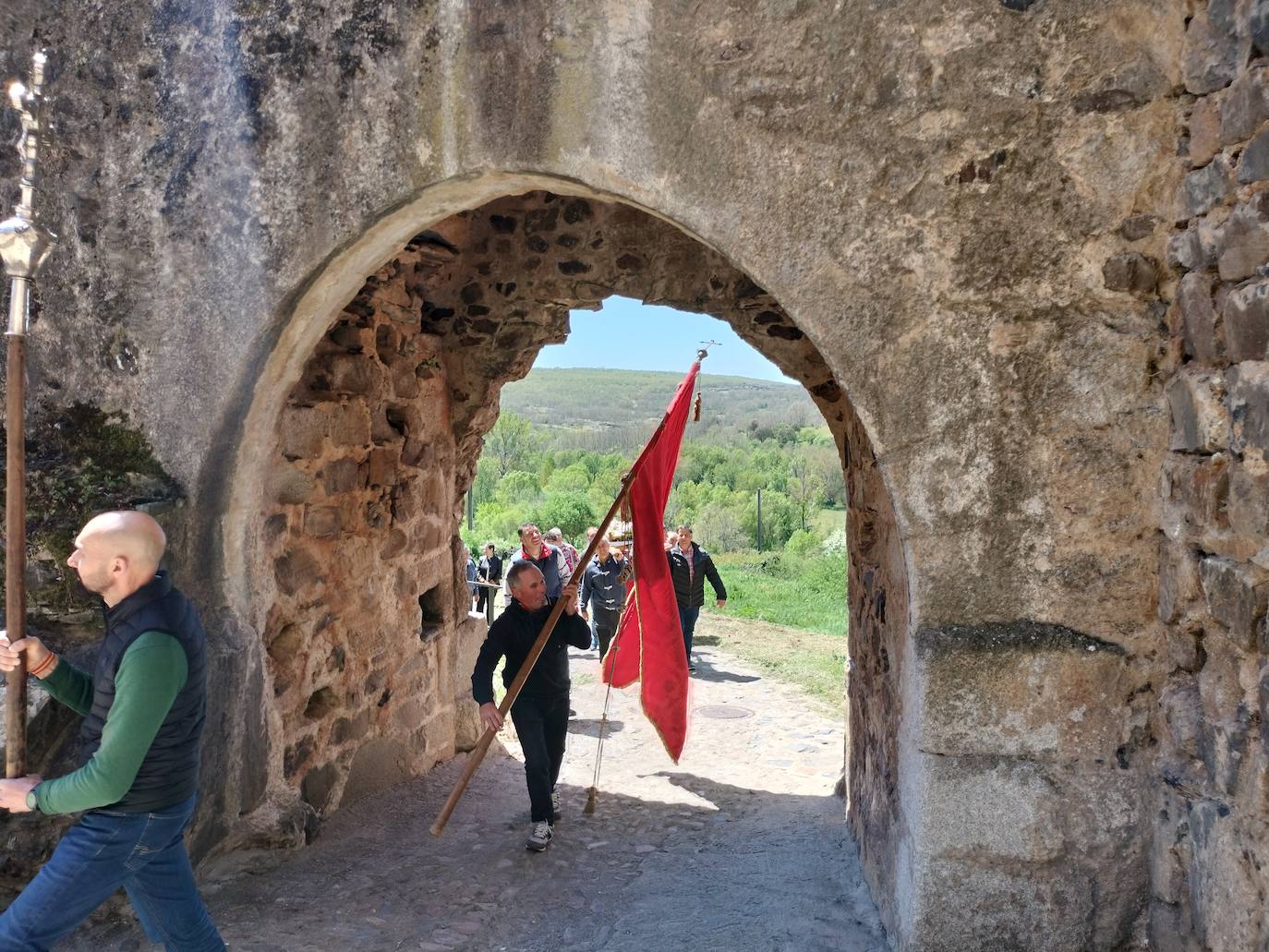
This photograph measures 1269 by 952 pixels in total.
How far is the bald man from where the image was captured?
2.27 metres

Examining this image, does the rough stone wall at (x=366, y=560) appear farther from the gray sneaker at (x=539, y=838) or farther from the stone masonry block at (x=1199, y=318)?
the stone masonry block at (x=1199, y=318)

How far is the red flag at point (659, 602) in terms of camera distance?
4496mm

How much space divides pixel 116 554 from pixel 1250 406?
8.69 feet

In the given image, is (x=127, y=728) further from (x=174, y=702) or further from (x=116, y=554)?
(x=116, y=554)

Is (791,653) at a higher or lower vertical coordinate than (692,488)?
lower

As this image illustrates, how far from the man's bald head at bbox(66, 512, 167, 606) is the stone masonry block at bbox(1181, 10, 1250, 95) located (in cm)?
283

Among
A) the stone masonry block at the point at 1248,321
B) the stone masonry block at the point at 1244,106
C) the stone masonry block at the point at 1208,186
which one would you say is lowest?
the stone masonry block at the point at 1248,321

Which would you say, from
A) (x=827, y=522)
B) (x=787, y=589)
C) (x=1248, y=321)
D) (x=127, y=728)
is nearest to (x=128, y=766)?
(x=127, y=728)

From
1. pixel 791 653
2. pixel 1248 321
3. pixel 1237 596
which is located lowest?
pixel 791 653

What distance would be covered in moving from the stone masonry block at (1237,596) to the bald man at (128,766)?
8.04ft

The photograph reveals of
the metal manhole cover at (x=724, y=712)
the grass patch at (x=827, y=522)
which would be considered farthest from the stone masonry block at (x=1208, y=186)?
the grass patch at (x=827, y=522)

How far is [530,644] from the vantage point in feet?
14.6

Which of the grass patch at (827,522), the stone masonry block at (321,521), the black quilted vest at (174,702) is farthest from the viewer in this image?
the grass patch at (827,522)

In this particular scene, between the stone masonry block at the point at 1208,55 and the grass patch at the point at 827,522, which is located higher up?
the stone masonry block at the point at 1208,55
